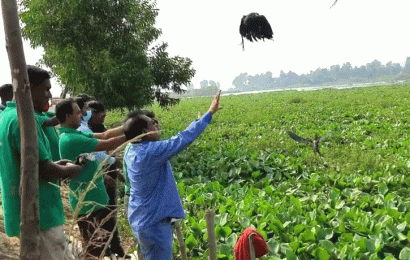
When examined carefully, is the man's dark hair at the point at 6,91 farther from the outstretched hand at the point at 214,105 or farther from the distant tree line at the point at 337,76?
the distant tree line at the point at 337,76

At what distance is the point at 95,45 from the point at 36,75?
11070mm

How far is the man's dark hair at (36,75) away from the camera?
198 centimetres

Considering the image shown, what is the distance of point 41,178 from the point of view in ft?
5.99

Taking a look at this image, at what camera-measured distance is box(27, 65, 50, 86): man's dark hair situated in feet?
6.50

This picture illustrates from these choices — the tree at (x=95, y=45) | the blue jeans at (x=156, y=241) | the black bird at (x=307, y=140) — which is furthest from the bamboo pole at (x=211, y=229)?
the tree at (x=95, y=45)

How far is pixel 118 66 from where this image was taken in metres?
11.6

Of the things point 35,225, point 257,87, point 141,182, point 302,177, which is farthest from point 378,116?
point 257,87

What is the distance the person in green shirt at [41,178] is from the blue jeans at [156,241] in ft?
2.24

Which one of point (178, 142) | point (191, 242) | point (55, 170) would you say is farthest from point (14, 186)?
point (191, 242)

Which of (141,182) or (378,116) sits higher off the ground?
(141,182)

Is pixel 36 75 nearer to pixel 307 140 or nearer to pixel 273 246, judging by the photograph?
pixel 273 246

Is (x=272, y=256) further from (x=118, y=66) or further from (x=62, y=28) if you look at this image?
(x=62, y=28)

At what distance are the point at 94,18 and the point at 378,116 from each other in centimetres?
1092

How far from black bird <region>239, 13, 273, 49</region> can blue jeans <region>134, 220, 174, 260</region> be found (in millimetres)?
1336
